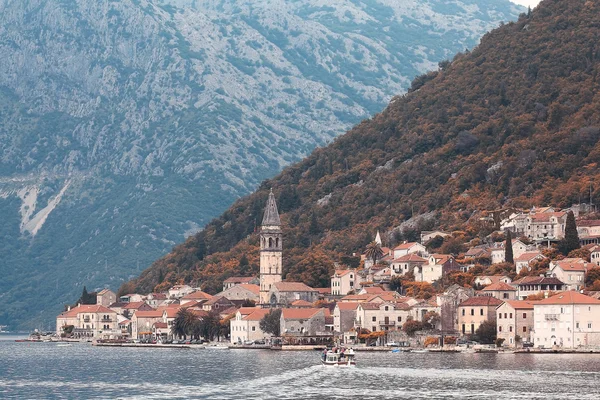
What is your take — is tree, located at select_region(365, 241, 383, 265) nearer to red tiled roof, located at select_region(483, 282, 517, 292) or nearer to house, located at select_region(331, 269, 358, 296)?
house, located at select_region(331, 269, 358, 296)

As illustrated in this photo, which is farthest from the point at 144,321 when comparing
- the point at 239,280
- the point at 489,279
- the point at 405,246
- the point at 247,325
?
the point at 489,279

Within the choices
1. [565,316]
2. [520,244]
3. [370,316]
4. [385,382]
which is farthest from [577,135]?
[385,382]

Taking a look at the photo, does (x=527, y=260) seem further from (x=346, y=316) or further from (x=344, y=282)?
(x=344, y=282)

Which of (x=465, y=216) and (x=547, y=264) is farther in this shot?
(x=465, y=216)

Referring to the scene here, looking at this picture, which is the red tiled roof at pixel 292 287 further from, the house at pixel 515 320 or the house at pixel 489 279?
the house at pixel 515 320

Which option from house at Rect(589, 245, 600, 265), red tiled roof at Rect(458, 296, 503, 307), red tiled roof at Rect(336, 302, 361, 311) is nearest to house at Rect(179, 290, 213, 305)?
red tiled roof at Rect(336, 302, 361, 311)

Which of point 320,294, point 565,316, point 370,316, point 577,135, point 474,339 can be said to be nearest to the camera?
point 565,316

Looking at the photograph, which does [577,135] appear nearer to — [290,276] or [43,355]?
[290,276]
